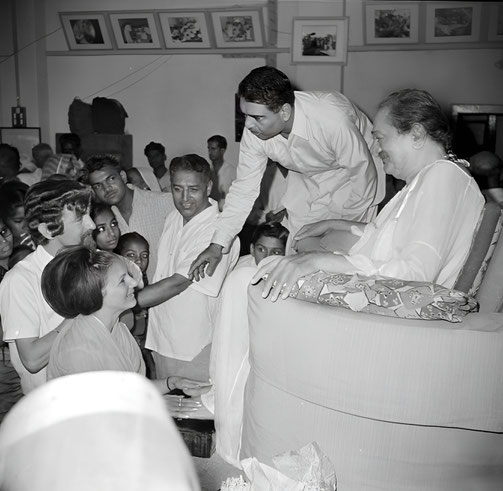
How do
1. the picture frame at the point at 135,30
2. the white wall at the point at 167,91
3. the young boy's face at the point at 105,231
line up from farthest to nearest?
1. the white wall at the point at 167,91
2. the picture frame at the point at 135,30
3. the young boy's face at the point at 105,231

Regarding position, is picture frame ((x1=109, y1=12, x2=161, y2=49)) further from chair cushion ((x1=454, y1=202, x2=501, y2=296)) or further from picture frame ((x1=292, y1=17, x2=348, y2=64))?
chair cushion ((x1=454, y1=202, x2=501, y2=296))

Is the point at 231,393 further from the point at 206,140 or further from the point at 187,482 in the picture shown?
the point at 206,140

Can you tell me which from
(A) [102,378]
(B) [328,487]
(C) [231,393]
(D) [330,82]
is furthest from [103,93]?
(A) [102,378]

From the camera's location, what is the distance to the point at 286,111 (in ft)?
9.30

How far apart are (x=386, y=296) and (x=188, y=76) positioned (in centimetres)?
668

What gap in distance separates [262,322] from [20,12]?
7.67m

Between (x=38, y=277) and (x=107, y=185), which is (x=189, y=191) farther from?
(x=38, y=277)

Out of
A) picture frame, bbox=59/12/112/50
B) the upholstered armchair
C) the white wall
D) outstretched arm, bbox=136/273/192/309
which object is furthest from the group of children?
picture frame, bbox=59/12/112/50

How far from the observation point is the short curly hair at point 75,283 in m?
1.88

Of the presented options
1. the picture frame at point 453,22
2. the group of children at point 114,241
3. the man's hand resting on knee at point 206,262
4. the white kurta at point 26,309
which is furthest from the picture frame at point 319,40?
the white kurta at point 26,309

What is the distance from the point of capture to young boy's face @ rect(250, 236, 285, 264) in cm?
337

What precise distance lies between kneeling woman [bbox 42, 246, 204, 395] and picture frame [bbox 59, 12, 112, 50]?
6.53 metres

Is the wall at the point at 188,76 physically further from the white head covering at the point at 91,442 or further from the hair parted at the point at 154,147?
the white head covering at the point at 91,442

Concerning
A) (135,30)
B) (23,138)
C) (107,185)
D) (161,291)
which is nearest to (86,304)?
(161,291)
